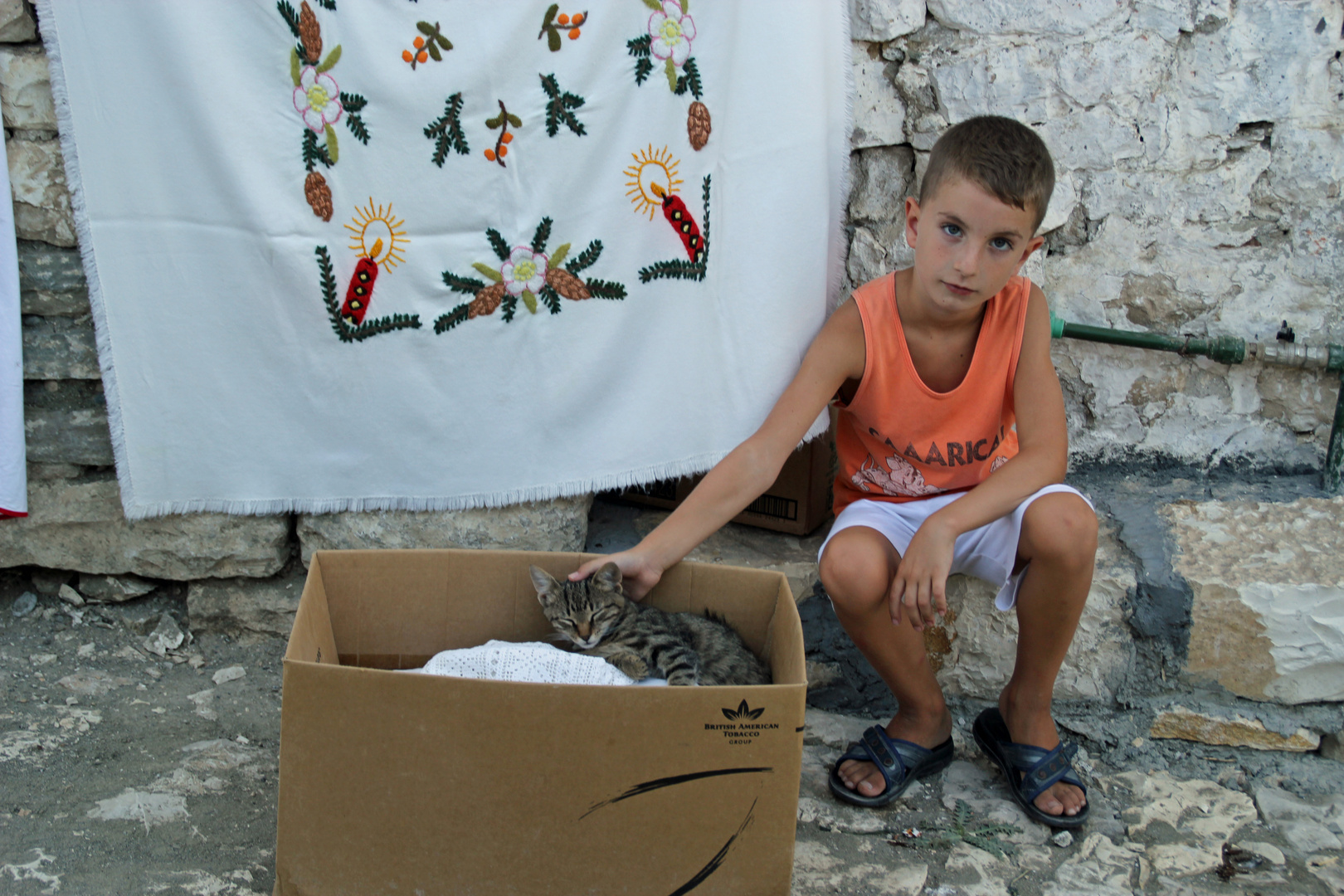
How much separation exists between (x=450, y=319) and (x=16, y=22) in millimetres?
1085

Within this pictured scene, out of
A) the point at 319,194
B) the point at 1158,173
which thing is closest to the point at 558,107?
the point at 319,194

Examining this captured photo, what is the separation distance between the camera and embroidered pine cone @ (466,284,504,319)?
2082mm

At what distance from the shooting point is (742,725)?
4.32ft

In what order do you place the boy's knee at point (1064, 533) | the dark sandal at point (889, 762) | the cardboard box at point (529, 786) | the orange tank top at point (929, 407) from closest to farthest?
the cardboard box at point (529, 786), the boy's knee at point (1064, 533), the dark sandal at point (889, 762), the orange tank top at point (929, 407)

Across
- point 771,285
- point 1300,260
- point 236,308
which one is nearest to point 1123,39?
point 1300,260

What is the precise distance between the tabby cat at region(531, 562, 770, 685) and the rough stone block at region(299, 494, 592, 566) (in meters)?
0.44

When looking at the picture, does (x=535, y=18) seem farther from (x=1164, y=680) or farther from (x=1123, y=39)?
(x=1164, y=680)

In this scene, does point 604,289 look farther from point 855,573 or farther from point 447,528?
point 855,573

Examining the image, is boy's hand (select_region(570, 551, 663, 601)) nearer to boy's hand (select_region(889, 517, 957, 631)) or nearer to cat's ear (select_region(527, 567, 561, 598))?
cat's ear (select_region(527, 567, 561, 598))

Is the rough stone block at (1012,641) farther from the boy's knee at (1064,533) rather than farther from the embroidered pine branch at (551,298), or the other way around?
the embroidered pine branch at (551,298)

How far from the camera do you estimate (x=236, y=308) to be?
2039 mm

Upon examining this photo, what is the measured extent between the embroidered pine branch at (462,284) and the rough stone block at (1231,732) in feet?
5.76

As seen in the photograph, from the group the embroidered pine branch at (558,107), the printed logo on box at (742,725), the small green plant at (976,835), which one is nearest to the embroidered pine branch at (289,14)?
the embroidered pine branch at (558,107)

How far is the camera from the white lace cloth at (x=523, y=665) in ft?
5.51
